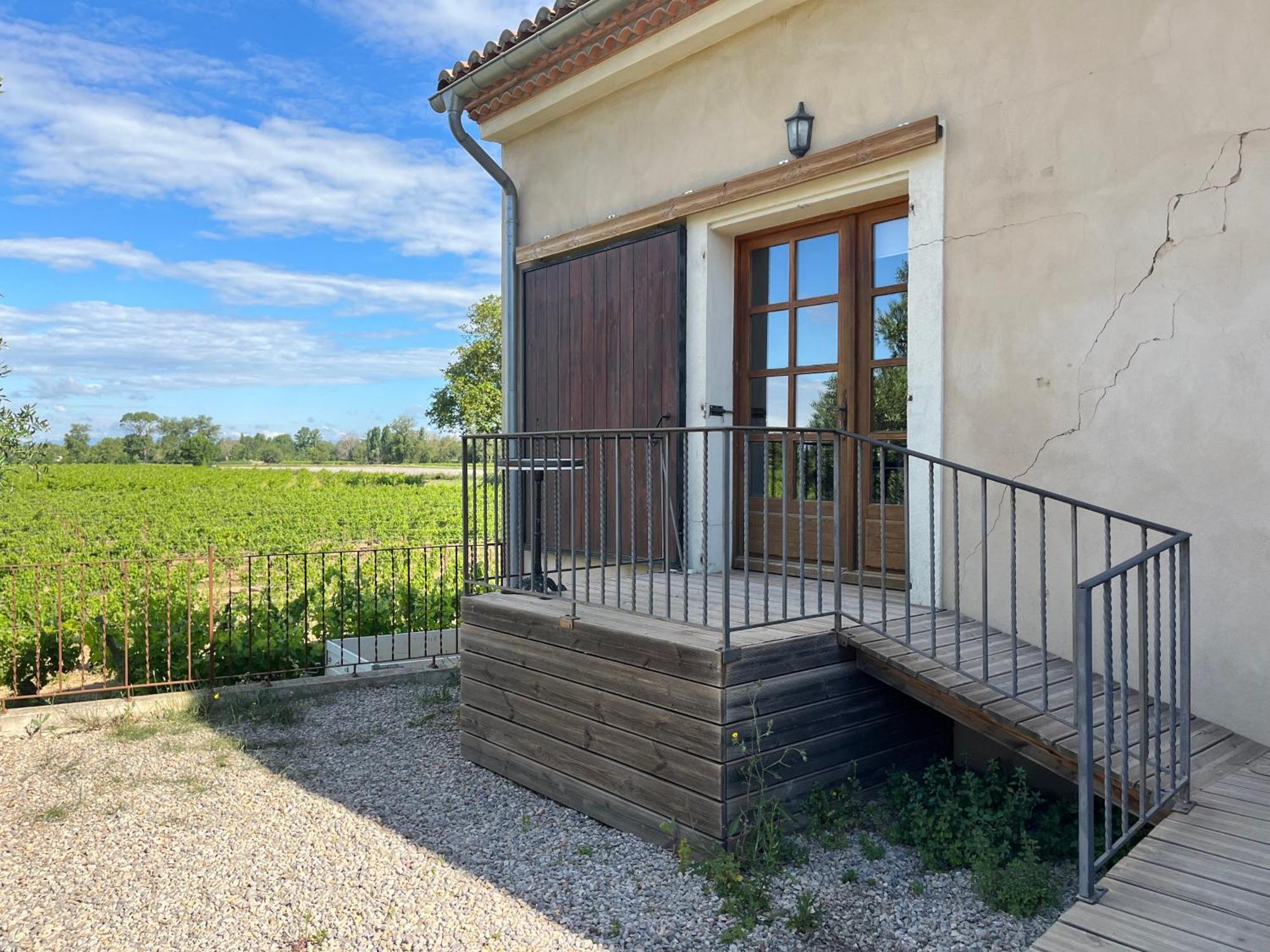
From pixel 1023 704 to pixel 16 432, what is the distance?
482cm

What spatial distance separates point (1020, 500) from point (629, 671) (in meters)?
1.92

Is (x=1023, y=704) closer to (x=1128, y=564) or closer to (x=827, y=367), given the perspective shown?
(x=1128, y=564)

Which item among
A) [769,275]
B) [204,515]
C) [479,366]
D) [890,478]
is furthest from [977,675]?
[479,366]

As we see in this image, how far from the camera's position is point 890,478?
450 cm

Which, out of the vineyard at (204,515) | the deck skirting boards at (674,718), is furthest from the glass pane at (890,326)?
the vineyard at (204,515)

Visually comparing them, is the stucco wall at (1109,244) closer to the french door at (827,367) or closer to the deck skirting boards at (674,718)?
the french door at (827,367)

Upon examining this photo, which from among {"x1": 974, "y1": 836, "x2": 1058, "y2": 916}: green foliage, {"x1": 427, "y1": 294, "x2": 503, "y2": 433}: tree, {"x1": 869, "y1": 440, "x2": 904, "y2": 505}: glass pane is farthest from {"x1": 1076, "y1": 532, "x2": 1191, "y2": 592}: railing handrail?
{"x1": 427, "y1": 294, "x2": 503, "y2": 433}: tree

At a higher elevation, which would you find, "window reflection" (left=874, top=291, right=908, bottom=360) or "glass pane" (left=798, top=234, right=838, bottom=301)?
"glass pane" (left=798, top=234, right=838, bottom=301)

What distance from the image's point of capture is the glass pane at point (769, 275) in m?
5.00

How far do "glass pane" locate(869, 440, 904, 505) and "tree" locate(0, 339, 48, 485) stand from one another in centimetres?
437

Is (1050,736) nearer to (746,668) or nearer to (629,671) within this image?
(746,668)

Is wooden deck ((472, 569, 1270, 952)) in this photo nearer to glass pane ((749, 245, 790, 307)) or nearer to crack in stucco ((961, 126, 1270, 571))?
crack in stucco ((961, 126, 1270, 571))

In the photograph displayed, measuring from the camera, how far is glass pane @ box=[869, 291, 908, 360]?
443 centimetres

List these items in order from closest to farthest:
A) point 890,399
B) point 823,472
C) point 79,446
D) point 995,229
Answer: point 995,229 < point 890,399 < point 823,472 < point 79,446
